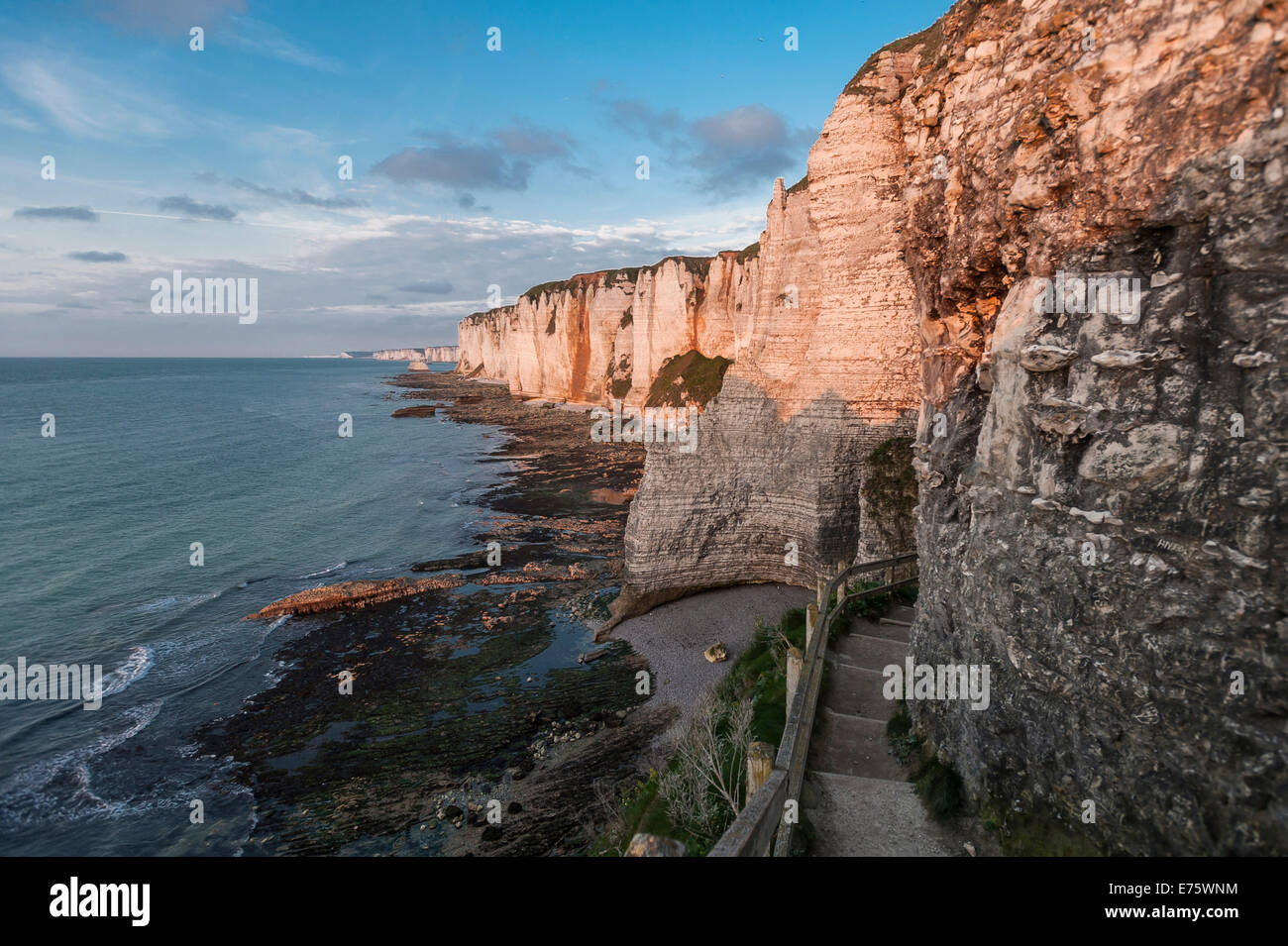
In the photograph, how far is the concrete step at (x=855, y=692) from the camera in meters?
10.2

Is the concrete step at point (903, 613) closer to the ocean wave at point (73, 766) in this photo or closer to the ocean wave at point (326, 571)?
the ocean wave at point (73, 766)

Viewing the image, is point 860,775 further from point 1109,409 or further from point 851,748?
point 1109,409

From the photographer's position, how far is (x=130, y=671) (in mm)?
21312

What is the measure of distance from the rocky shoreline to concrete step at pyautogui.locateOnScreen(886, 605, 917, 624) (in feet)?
24.0

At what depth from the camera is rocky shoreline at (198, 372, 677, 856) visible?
46.9 ft

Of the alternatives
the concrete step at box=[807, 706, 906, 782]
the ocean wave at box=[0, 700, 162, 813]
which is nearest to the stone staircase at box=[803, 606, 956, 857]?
the concrete step at box=[807, 706, 906, 782]

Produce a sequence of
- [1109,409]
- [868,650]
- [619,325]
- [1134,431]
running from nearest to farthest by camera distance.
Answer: [1134,431] → [1109,409] → [868,650] → [619,325]

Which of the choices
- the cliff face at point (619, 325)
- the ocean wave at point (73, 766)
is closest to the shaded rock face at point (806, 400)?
the ocean wave at point (73, 766)

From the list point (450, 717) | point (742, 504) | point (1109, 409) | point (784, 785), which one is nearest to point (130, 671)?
point (450, 717)

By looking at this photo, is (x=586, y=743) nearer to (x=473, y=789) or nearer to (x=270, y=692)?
(x=473, y=789)

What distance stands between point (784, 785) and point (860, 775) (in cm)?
243

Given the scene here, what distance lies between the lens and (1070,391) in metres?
6.03

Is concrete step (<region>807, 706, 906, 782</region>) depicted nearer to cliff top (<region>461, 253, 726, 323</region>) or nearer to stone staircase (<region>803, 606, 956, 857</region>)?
stone staircase (<region>803, 606, 956, 857</region>)
